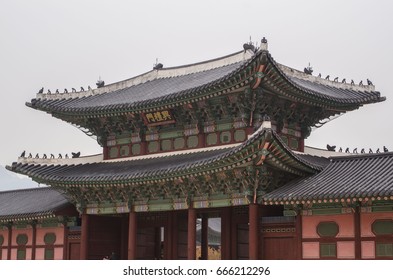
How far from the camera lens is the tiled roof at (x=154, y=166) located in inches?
968

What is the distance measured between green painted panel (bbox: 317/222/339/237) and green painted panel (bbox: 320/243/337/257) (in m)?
0.39

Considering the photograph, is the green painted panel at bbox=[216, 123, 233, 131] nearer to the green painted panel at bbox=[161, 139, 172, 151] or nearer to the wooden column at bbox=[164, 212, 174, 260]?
the green painted panel at bbox=[161, 139, 172, 151]

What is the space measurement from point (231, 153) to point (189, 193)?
444 centimetres

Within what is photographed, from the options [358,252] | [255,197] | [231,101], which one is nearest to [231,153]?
[255,197]

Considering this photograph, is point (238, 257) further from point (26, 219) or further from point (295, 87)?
point (26, 219)

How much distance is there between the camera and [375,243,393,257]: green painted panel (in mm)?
23625

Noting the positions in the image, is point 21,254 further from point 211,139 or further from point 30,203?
point 211,139

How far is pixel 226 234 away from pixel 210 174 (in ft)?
13.9

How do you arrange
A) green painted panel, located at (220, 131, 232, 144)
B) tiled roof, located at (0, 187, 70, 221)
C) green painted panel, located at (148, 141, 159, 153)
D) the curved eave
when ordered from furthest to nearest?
1. tiled roof, located at (0, 187, 70, 221)
2. green painted panel, located at (148, 141, 159, 153)
3. green painted panel, located at (220, 131, 232, 144)
4. the curved eave

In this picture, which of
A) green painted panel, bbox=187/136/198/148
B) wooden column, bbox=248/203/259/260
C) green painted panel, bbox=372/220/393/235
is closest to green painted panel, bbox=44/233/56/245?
green painted panel, bbox=187/136/198/148

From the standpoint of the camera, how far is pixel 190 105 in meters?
29.3

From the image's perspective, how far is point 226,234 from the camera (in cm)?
2948
